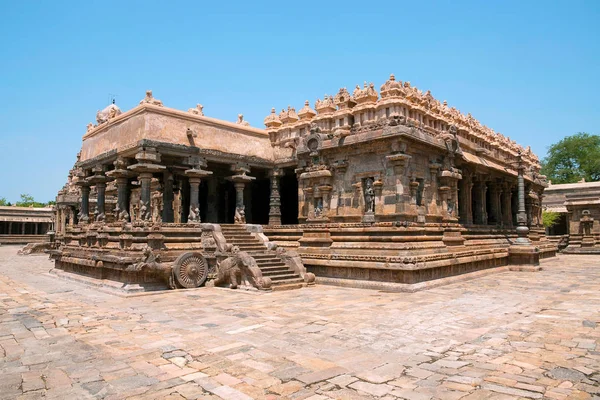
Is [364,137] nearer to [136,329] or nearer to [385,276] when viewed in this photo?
[385,276]

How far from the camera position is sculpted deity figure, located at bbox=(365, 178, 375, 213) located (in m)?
14.6

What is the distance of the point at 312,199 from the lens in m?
16.4

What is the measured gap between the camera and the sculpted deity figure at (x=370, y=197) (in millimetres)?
14641

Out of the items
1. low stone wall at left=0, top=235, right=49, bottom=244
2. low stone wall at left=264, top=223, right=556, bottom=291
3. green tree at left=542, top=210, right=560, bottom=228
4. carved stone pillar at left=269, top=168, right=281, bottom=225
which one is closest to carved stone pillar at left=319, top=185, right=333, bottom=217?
low stone wall at left=264, top=223, right=556, bottom=291

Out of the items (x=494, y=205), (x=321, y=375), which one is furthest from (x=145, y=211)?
(x=494, y=205)

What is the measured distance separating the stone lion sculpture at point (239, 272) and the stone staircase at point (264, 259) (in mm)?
541

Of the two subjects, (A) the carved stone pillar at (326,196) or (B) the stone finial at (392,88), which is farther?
(A) the carved stone pillar at (326,196)

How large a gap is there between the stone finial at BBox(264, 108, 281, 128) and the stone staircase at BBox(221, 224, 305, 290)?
5229 millimetres

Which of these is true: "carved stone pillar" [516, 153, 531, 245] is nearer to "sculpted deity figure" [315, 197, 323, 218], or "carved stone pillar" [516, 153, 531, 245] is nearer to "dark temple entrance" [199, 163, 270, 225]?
"sculpted deity figure" [315, 197, 323, 218]

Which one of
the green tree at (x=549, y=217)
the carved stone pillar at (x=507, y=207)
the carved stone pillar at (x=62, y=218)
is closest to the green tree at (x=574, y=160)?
the green tree at (x=549, y=217)

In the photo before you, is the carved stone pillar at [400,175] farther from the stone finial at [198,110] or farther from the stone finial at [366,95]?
the stone finial at [198,110]

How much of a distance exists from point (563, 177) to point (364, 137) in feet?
181

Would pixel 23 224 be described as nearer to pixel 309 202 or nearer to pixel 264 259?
pixel 309 202

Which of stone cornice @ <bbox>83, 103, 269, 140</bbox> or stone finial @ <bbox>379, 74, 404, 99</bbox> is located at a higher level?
stone finial @ <bbox>379, 74, 404, 99</bbox>
